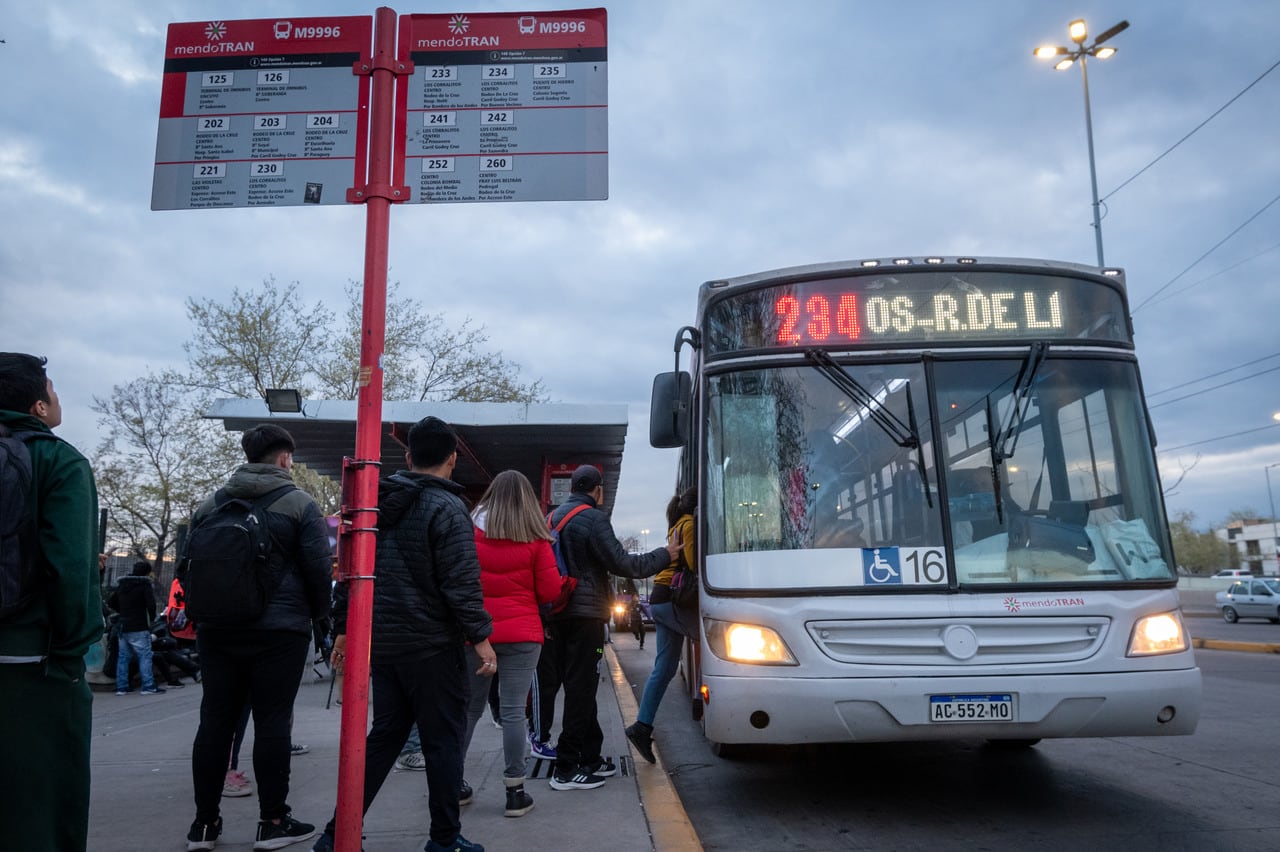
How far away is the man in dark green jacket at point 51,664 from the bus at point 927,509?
2996 mm

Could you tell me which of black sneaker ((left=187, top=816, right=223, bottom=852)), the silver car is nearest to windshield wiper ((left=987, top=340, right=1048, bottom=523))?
black sneaker ((left=187, top=816, right=223, bottom=852))

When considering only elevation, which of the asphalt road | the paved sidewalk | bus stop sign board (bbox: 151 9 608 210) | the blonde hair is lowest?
the asphalt road

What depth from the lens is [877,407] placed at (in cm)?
546

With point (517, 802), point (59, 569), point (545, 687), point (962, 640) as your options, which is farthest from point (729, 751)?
point (59, 569)

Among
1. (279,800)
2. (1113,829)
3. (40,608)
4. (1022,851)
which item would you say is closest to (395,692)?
(279,800)

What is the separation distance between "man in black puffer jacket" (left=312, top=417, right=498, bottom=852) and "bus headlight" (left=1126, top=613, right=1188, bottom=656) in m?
3.28

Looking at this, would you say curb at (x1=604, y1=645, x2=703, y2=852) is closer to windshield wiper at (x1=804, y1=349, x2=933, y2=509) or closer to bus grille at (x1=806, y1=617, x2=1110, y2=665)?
bus grille at (x1=806, y1=617, x2=1110, y2=665)

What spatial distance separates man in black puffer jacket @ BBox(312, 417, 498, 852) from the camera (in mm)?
4000

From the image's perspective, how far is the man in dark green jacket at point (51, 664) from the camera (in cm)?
276

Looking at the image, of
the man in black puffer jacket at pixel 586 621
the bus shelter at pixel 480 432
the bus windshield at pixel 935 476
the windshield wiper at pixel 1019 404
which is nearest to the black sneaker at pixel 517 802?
the man in black puffer jacket at pixel 586 621

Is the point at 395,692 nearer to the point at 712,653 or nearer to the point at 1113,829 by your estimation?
the point at 712,653

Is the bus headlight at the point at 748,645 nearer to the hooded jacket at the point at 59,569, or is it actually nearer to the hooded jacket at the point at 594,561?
the hooded jacket at the point at 594,561

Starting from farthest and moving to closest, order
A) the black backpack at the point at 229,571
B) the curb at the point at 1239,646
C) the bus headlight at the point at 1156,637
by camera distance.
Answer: the curb at the point at 1239,646
the bus headlight at the point at 1156,637
the black backpack at the point at 229,571

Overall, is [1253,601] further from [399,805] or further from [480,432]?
[399,805]
